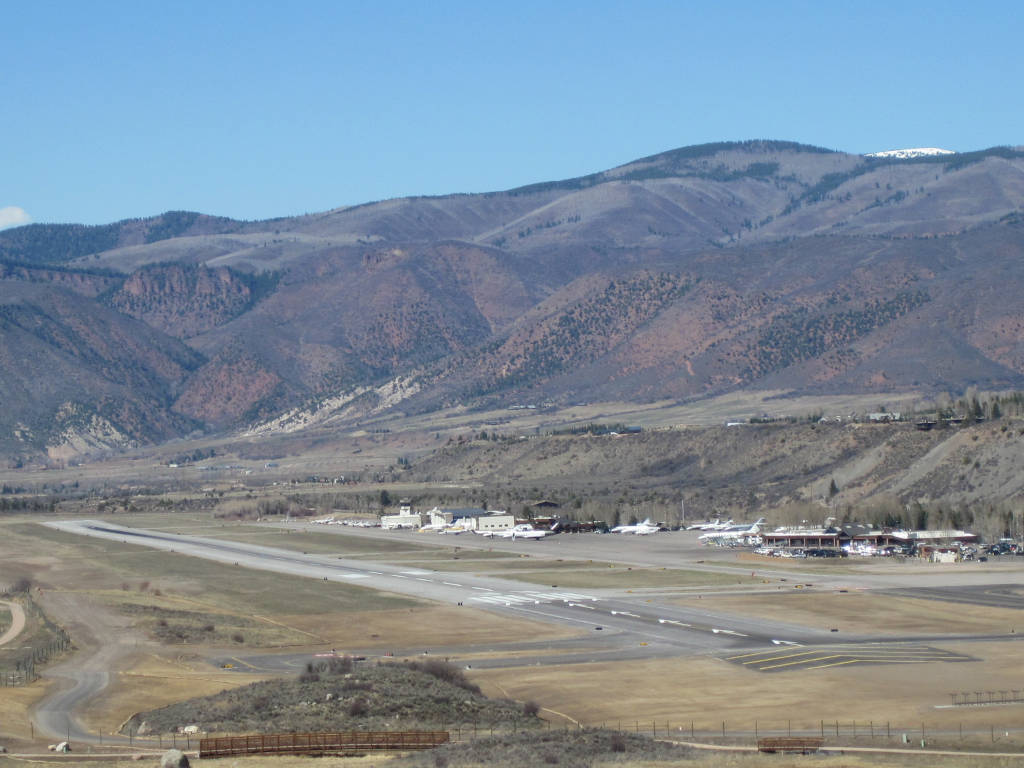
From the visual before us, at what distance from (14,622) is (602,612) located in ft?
103

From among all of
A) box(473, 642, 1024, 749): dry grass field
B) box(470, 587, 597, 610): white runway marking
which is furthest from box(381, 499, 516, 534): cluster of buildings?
box(473, 642, 1024, 749): dry grass field

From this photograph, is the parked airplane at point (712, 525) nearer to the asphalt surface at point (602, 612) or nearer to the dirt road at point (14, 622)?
the asphalt surface at point (602, 612)

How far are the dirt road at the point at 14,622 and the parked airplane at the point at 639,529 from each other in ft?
256

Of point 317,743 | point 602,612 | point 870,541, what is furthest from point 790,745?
point 870,541

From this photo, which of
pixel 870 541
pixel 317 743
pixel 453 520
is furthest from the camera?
pixel 453 520

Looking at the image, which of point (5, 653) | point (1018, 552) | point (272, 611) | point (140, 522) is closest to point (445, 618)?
point (272, 611)

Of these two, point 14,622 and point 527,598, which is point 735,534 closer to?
point 527,598

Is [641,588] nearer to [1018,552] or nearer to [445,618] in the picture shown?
[445,618]

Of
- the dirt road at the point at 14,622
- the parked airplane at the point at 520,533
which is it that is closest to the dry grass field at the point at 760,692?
the dirt road at the point at 14,622

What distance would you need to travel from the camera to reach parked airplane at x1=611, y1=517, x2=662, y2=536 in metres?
160

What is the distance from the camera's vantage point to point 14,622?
83.1 m

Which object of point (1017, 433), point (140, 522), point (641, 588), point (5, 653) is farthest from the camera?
point (140, 522)

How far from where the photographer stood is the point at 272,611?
302 feet

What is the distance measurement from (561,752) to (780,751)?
682 centimetres
